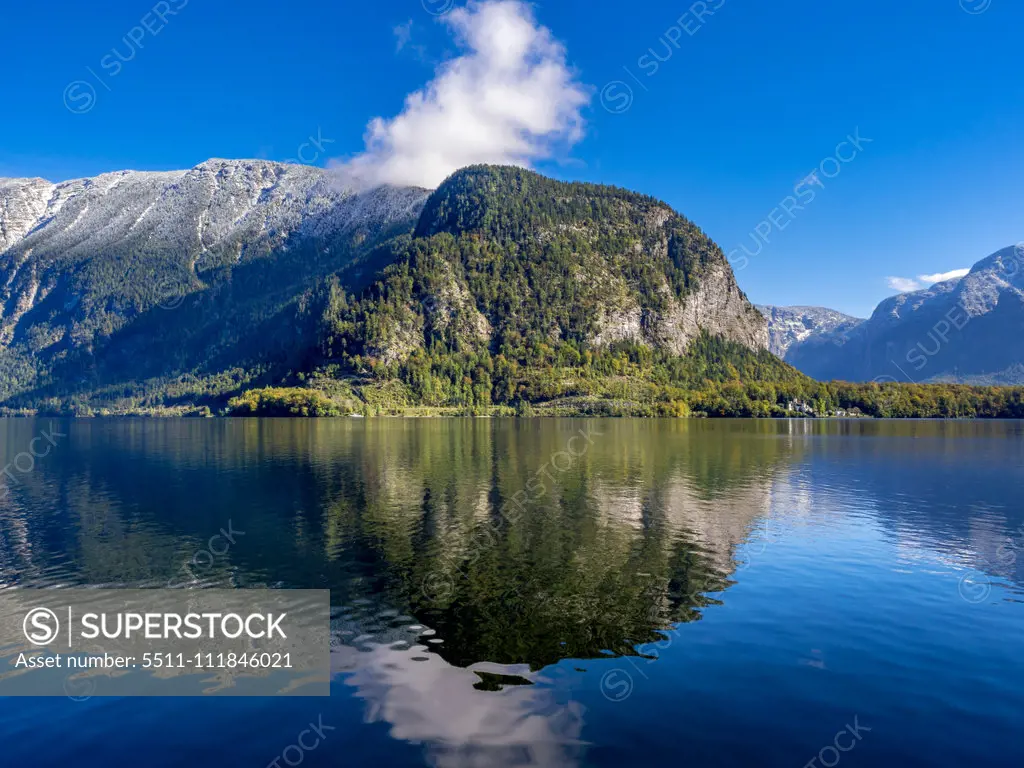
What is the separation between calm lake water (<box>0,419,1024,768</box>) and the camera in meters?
20.4

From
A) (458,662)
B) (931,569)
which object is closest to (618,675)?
(458,662)

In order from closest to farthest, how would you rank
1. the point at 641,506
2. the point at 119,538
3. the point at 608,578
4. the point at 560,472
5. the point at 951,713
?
the point at 951,713 → the point at 608,578 → the point at 119,538 → the point at 641,506 → the point at 560,472

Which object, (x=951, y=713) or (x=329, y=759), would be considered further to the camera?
(x=951, y=713)

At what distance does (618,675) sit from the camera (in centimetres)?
2503

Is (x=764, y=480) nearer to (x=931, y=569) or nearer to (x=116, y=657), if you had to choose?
(x=931, y=569)

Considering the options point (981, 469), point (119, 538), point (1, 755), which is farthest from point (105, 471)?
point (981, 469)

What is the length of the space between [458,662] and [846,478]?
7353 cm

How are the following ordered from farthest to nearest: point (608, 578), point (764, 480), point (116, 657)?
point (764, 480) → point (608, 578) → point (116, 657)

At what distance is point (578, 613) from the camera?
3158 centimetres

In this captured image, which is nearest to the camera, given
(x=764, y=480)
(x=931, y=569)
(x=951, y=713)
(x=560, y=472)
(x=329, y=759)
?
(x=329, y=759)

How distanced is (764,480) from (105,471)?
Answer: 8908 cm

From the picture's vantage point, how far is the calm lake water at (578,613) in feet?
66.8

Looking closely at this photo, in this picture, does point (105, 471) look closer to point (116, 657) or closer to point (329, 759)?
point (116, 657)

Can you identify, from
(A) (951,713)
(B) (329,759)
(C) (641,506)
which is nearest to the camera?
(B) (329,759)
